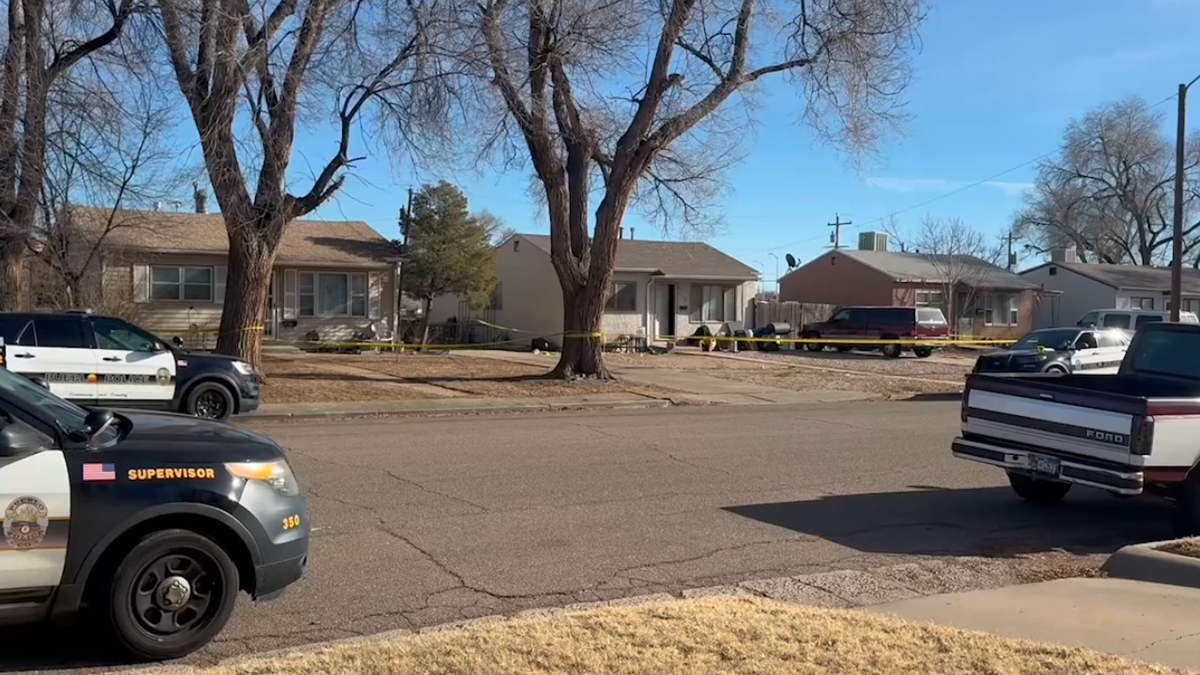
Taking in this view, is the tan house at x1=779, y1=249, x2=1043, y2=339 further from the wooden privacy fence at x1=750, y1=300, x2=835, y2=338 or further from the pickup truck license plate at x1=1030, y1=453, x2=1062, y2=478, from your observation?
the pickup truck license plate at x1=1030, y1=453, x2=1062, y2=478

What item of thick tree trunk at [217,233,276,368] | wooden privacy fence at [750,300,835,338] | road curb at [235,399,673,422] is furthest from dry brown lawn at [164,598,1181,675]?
wooden privacy fence at [750,300,835,338]

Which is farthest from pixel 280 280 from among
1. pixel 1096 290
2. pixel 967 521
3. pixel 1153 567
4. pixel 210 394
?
pixel 1096 290

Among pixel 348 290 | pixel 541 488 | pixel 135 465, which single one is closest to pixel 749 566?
pixel 541 488

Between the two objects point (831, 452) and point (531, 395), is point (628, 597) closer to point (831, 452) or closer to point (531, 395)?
point (831, 452)

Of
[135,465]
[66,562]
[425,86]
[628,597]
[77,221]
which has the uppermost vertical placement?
[425,86]

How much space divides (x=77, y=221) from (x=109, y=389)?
806cm

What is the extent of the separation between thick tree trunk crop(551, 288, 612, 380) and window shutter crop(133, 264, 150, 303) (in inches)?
579

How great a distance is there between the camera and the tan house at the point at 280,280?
30828mm

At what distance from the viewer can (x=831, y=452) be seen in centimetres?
1356

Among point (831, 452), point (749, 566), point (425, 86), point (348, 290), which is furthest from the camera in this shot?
point (348, 290)

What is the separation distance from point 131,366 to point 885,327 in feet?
97.6

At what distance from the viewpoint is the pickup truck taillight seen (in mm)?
8453

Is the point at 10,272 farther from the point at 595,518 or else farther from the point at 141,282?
the point at 595,518

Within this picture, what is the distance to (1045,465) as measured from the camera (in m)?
9.20
